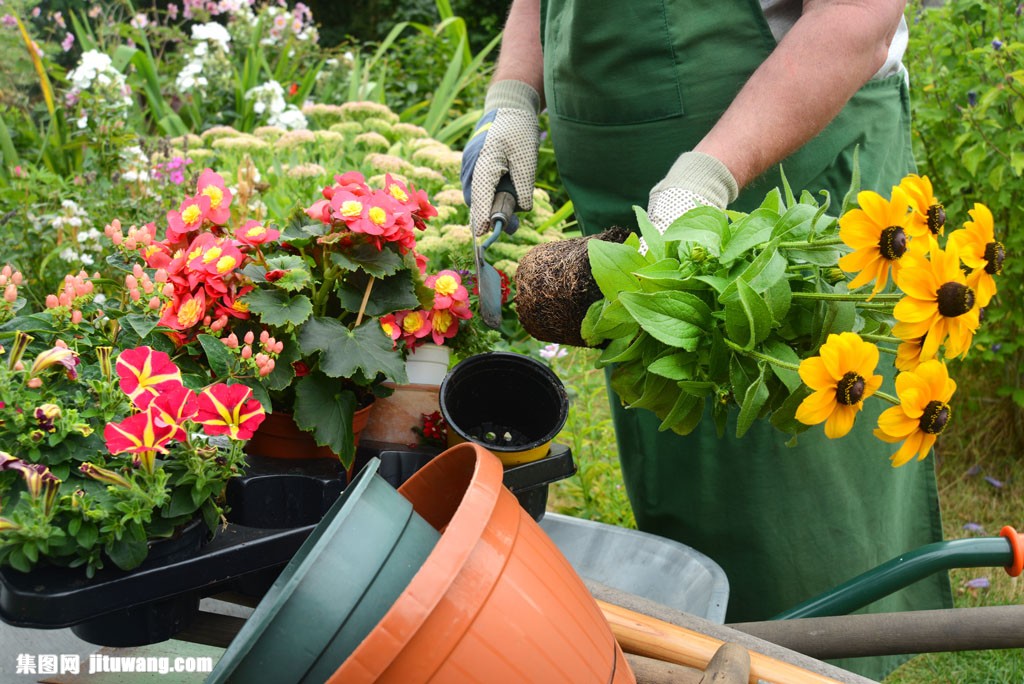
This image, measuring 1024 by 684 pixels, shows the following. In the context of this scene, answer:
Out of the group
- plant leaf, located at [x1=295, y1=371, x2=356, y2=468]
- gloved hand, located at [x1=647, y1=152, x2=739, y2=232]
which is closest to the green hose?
gloved hand, located at [x1=647, y1=152, x2=739, y2=232]

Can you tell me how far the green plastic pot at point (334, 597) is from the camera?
1.84 ft

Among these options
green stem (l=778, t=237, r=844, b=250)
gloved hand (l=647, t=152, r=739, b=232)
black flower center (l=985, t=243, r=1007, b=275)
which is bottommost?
gloved hand (l=647, t=152, r=739, b=232)

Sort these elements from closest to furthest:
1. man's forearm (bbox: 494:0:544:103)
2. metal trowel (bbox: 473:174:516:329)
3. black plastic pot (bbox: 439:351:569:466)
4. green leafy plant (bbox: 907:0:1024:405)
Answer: black plastic pot (bbox: 439:351:569:466) → metal trowel (bbox: 473:174:516:329) → man's forearm (bbox: 494:0:544:103) → green leafy plant (bbox: 907:0:1024:405)

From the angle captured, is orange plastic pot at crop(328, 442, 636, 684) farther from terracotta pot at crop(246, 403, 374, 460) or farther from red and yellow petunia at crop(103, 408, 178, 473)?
terracotta pot at crop(246, 403, 374, 460)

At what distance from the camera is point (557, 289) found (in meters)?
0.95

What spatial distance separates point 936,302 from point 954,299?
0.01m

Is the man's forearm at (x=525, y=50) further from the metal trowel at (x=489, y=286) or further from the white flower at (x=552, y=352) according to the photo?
the white flower at (x=552, y=352)

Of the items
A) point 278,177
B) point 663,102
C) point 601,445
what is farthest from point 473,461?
point 278,177

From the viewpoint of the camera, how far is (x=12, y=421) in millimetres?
751

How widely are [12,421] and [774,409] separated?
669mm

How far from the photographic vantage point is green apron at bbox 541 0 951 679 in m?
1.18

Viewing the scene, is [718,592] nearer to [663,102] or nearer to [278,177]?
[663,102]

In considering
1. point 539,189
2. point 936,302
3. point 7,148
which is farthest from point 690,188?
point 7,148

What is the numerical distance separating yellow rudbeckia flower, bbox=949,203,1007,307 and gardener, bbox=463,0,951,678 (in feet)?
1.20
